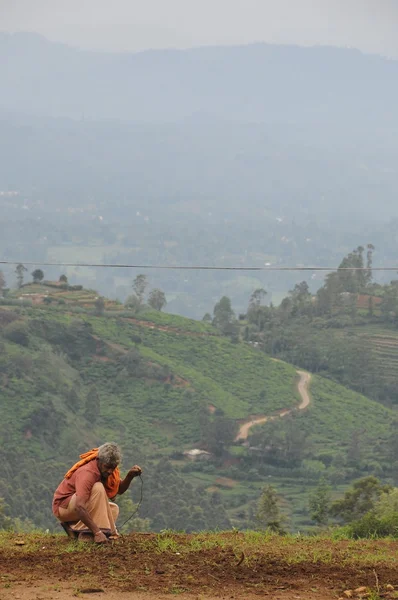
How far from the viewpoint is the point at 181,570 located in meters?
6.89

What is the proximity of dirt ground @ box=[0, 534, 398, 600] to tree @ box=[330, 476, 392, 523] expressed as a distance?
11.4 m

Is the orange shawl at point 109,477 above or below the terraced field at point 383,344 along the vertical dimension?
above

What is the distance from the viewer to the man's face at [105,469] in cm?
771

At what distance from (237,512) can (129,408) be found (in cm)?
1438

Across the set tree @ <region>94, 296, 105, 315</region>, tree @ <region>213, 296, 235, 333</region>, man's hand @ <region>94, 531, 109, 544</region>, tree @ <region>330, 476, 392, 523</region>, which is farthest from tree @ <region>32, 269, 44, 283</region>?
man's hand @ <region>94, 531, 109, 544</region>

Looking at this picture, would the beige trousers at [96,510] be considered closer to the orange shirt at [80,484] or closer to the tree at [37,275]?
the orange shirt at [80,484]

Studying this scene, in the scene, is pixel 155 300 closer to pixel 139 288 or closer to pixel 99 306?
pixel 139 288

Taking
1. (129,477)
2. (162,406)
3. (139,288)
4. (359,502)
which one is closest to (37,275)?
(139,288)

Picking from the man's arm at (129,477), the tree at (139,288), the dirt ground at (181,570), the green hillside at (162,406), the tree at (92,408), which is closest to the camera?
the dirt ground at (181,570)

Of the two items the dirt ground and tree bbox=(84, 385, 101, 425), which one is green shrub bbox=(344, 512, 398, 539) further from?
tree bbox=(84, 385, 101, 425)

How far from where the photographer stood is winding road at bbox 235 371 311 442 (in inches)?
1965

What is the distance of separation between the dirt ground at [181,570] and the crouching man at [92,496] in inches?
5.7

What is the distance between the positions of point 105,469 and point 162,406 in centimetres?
4494

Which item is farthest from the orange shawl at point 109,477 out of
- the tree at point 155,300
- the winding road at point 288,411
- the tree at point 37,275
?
the tree at point 155,300
